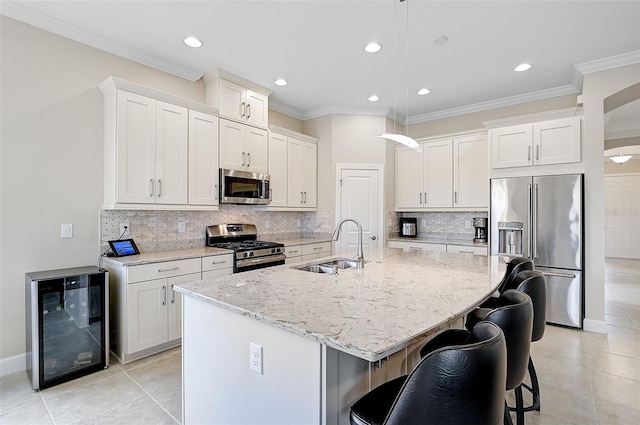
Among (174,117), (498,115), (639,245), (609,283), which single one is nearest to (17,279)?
(174,117)

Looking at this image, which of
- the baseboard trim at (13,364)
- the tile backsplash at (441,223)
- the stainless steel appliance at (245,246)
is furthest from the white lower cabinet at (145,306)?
the tile backsplash at (441,223)

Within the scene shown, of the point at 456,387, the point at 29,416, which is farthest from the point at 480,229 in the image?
the point at 29,416

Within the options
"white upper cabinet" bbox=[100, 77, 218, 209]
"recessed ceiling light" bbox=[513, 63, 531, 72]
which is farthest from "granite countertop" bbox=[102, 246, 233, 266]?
"recessed ceiling light" bbox=[513, 63, 531, 72]

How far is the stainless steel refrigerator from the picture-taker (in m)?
3.54

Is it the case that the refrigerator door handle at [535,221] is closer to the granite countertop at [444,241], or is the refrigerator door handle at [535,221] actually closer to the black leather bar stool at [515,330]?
the granite countertop at [444,241]

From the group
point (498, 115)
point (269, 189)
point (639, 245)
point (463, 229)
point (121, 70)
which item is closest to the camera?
point (121, 70)

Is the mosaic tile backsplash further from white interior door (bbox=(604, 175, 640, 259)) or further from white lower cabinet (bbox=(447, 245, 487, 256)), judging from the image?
white interior door (bbox=(604, 175, 640, 259))

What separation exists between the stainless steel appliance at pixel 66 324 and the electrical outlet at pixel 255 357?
1998 mm

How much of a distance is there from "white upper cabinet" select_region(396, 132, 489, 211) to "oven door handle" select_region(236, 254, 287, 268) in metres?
2.36

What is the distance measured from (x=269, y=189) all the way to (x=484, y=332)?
3.56 metres

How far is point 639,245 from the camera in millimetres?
8570

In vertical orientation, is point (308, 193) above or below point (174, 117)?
below

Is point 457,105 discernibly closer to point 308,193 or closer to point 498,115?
point 498,115

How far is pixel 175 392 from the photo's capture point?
2.31 meters
